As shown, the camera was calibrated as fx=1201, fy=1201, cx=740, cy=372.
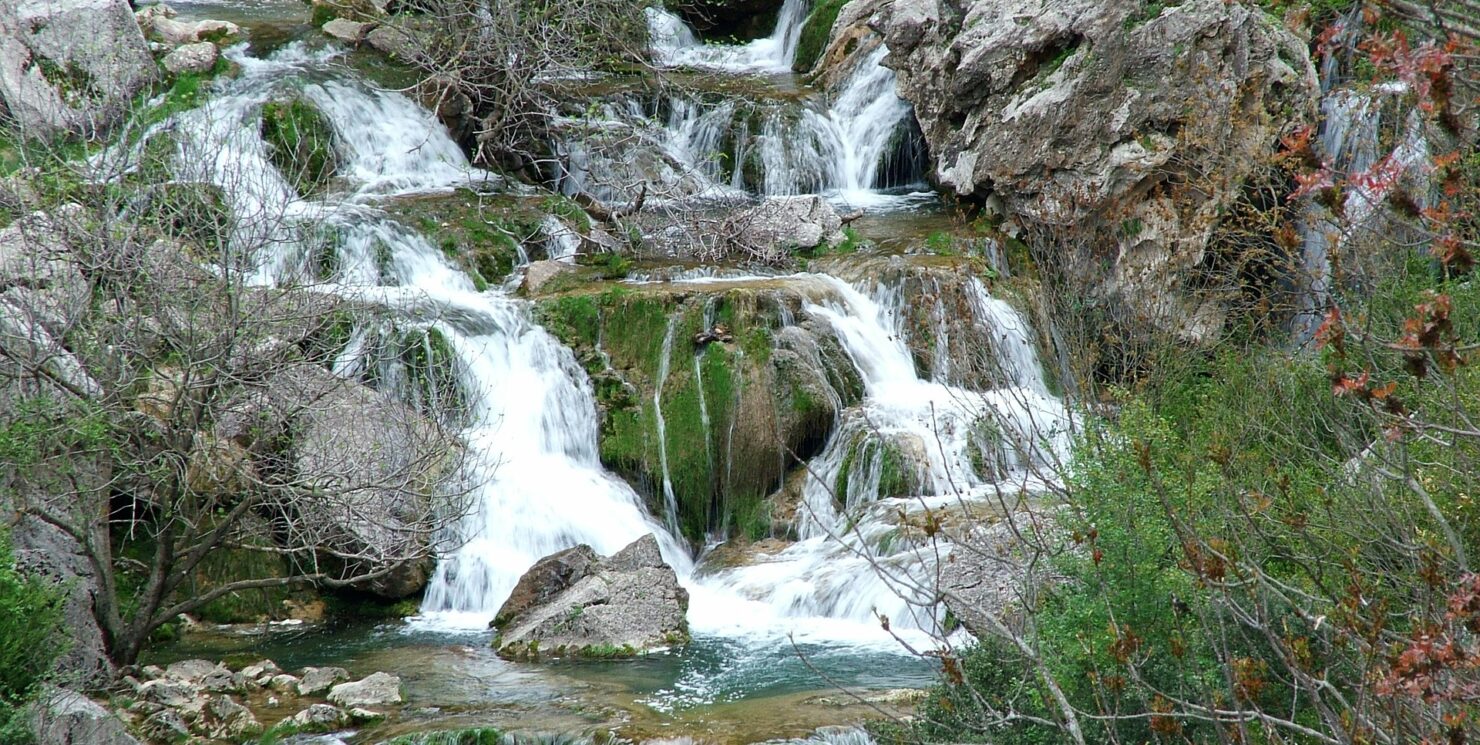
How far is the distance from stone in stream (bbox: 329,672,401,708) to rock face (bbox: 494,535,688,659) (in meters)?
1.43

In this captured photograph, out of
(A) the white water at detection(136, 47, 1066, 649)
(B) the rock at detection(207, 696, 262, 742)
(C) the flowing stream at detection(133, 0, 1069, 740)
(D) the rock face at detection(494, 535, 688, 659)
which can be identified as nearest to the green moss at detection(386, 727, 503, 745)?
(B) the rock at detection(207, 696, 262, 742)

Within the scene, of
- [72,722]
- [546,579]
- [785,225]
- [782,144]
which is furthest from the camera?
[782,144]

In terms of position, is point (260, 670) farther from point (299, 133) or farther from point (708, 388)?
point (299, 133)

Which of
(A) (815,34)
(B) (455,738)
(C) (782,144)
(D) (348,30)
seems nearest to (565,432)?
(B) (455,738)

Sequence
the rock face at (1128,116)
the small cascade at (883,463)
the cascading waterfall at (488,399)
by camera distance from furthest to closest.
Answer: the rock face at (1128,116) → the cascading waterfall at (488,399) → the small cascade at (883,463)

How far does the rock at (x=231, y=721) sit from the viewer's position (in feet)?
26.6

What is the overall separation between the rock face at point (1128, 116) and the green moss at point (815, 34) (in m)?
6.29

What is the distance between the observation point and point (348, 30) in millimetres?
20125

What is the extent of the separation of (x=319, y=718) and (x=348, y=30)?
14793 mm

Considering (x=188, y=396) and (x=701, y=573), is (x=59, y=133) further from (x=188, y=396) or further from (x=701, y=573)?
(x=701, y=573)

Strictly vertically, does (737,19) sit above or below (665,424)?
above

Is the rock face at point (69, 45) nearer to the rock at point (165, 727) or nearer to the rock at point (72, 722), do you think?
the rock at point (165, 727)

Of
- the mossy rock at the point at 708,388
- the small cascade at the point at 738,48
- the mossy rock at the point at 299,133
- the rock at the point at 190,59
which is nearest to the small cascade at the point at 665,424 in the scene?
the mossy rock at the point at 708,388

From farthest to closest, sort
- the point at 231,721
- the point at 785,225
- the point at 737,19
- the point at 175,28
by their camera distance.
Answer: the point at 737,19, the point at 175,28, the point at 785,225, the point at 231,721
